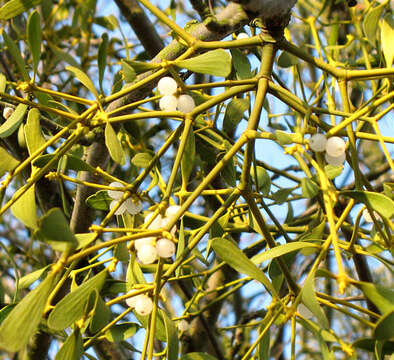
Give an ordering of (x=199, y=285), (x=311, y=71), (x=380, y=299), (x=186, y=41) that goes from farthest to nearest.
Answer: (x=311, y=71), (x=199, y=285), (x=186, y=41), (x=380, y=299)

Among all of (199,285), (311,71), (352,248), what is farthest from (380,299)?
(311,71)

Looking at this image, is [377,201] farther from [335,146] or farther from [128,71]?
[128,71]

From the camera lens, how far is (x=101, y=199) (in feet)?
2.24

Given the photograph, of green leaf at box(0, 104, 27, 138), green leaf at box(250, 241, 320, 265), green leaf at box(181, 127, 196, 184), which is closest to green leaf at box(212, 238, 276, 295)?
green leaf at box(250, 241, 320, 265)

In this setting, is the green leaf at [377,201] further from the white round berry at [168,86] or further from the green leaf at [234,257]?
the white round berry at [168,86]

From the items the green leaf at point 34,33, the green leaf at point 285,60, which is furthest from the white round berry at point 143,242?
the green leaf at point 285,60

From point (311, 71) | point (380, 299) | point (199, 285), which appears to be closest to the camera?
point (380, 299)

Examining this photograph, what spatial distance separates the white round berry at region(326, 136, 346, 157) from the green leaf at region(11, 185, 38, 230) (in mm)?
273

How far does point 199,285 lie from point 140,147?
11.1 inches

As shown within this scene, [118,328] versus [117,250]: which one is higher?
[117,250]

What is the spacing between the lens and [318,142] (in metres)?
0.49

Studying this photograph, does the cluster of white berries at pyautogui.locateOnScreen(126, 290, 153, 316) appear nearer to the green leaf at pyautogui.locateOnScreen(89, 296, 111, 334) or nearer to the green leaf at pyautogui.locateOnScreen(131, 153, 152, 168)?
the green leaf at pyautogui.locateOnScreen(89, 296, 111, 334)

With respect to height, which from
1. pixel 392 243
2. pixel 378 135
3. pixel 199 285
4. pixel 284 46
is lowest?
pixel 199 285

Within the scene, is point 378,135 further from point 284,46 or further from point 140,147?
point 140,147
